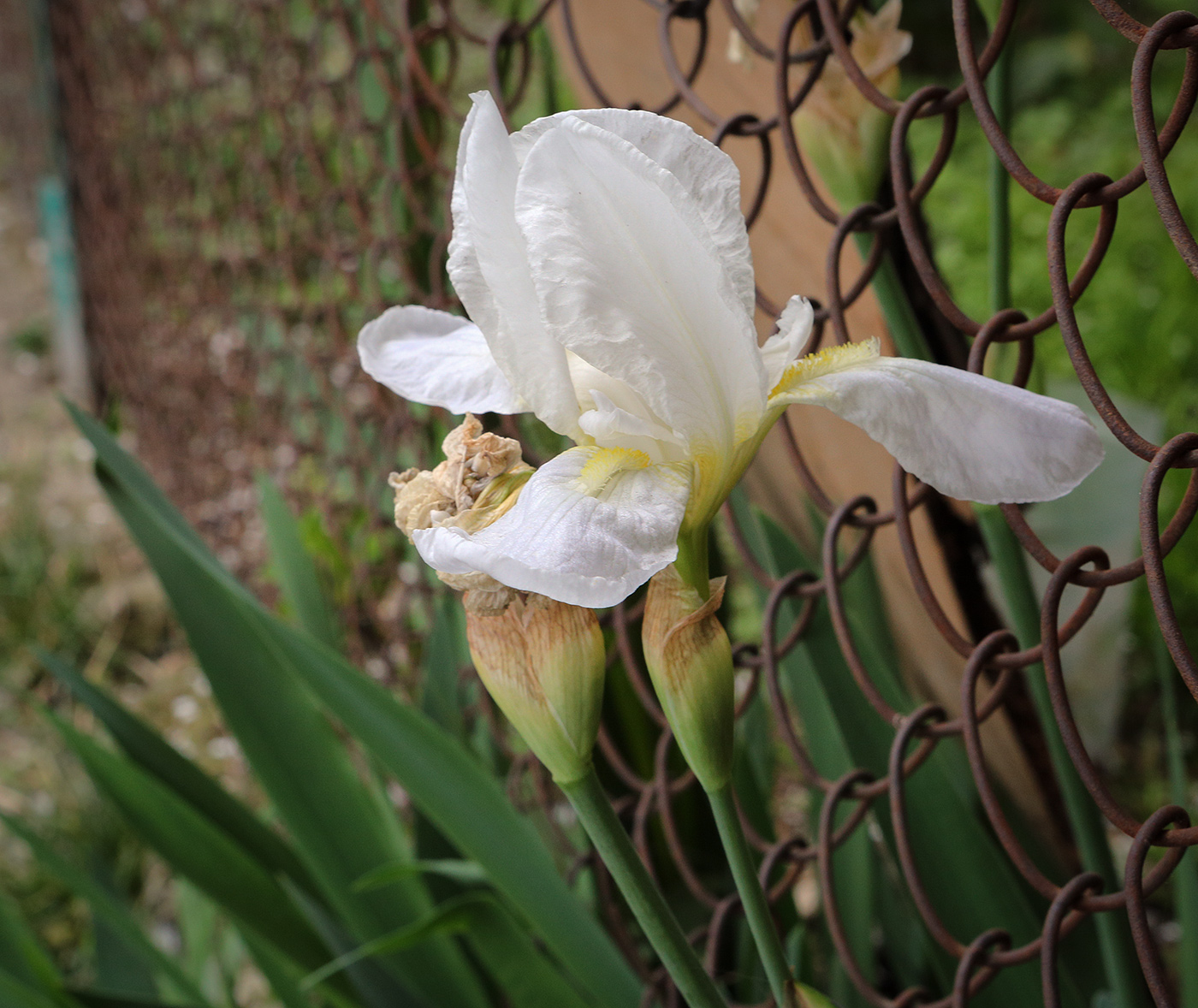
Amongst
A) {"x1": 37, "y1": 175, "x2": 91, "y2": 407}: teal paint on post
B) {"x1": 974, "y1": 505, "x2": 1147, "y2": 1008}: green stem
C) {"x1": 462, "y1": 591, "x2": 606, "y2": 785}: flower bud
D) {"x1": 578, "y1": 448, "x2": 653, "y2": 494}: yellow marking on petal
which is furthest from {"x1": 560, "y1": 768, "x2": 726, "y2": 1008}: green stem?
{"x1": 37, "y1": 175, "x2": 91, "y2": 407}: teal paint on post

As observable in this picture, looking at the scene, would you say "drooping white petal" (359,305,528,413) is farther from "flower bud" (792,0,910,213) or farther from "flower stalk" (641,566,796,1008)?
"flower bud" (792,0,910,213)

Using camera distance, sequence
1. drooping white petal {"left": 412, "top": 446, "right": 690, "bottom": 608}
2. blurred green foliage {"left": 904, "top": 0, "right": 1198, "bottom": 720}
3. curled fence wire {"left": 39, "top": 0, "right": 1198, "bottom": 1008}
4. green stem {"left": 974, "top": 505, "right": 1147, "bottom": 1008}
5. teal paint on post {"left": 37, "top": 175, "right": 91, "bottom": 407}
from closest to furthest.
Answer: drooping white petal {"left": 412, "top": 446, "right": 690, "bottom": 608} → curled fence wire {"left": 39, "top": 0, "right": 1198, "bottom": 1008} → green stem {"left": 974, "top": 505, "right": 1147, "bottom": 1008} → blurred green foliage {"left": 904, "top": 0, "right": 1198, "bottom": 720} → teal paint on post {"left": 37, "top": 175, "right": 91, "bottom": 407}

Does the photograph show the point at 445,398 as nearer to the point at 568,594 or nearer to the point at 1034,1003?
the point at 568,594

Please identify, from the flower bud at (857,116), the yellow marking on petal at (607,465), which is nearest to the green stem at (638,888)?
the yellow marking on petal at (607,465)

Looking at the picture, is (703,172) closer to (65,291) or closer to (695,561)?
(695,561)

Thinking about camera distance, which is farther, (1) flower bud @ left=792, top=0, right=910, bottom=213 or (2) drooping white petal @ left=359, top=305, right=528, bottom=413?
(1) flower bud @ left=792, top=0, right=910, bottom=213

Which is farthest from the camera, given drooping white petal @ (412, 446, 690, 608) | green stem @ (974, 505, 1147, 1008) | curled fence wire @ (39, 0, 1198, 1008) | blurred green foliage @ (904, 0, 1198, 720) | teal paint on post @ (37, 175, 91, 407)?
teal paint on post @ (37, 175, 91, 407)
